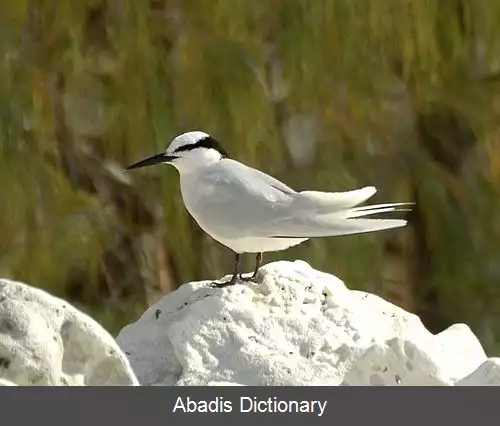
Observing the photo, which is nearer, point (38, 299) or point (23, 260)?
point (38, 299)

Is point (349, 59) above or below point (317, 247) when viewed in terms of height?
above

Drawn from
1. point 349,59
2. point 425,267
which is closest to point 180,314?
point 349,59

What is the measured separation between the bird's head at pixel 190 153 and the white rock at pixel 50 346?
0.99ft

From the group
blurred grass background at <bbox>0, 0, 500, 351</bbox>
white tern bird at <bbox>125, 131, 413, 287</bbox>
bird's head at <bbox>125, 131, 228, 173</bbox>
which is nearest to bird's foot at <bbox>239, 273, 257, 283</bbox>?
white tern bird at <bbox>125, 131, 413, 287</bbox>

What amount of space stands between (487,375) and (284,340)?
0.22 metres

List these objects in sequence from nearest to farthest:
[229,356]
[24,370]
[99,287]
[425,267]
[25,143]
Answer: [24,370] → [229,356] → [25,143] → [99,287] → [425,267]

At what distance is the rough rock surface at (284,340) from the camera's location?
3.12 ft

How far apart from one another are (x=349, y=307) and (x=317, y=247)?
0.43 m

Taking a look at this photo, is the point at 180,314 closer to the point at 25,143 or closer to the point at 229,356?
the point at 229,356

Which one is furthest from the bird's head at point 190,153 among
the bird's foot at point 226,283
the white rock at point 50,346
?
the white rock at point 50,346

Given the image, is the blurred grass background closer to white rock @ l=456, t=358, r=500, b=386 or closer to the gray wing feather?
the gray wing feather

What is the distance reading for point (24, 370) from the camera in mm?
835

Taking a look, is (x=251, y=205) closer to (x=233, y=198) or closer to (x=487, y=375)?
(x=233, y=198)

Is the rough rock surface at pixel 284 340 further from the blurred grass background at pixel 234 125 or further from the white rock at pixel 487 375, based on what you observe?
the blurred grass background at pixel 234 125
